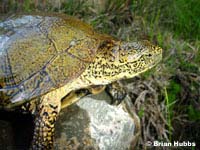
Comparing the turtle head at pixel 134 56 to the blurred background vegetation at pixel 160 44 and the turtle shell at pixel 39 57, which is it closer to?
the turtle shell at pixel 39 57

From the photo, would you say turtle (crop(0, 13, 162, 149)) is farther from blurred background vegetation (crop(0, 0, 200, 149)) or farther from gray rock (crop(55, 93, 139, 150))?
blurred background vegetation (crop(0, 0, 200, 149))

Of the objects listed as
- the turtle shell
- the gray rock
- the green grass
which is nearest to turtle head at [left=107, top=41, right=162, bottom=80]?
the turtle shell

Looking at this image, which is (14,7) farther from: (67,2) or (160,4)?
(160,4)

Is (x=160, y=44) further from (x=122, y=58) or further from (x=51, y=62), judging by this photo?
(x=51, y=62)

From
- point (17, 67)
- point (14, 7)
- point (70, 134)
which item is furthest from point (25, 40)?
point (14, 7)

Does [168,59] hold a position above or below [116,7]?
below

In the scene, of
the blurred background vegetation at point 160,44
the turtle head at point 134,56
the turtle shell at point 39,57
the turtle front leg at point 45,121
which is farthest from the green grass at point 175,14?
the turtle front leg at point 45,121
